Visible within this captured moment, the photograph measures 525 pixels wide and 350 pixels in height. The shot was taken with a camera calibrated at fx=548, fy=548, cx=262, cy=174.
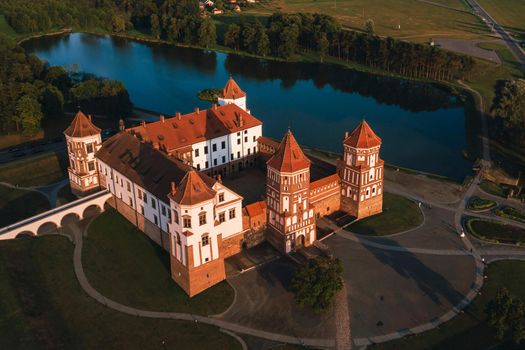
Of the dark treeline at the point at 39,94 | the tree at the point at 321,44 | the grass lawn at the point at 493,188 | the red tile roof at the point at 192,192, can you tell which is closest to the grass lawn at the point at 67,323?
the red tile roof at the point at 192,192

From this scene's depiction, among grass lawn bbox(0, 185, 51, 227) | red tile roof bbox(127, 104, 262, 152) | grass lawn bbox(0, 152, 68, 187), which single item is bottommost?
grass lawn bbox(0, 185, 51, 227)

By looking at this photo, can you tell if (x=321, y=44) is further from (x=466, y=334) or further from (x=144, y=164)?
(x=466, y=334)

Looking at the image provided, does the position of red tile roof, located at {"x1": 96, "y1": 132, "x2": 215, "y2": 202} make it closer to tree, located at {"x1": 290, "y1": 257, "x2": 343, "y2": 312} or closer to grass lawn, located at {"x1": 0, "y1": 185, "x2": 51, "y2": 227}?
grass lawn, located at {"x1": 0, "y1": 185, "x2": 51, "y2": 227}

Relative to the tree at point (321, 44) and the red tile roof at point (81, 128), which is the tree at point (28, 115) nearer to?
the red tile roof at point (81, 128)

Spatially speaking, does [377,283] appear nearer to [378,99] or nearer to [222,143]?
[222,143]

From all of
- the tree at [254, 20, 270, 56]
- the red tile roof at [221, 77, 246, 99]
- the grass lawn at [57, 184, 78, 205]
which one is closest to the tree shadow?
the red tile roof at [221, 77, 246, 99]

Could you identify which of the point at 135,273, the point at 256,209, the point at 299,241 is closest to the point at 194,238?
the point at 135,273
